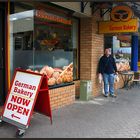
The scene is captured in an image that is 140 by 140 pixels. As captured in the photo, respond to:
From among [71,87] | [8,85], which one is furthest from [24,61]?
[71,87]

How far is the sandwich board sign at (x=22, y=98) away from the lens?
6.19 meters

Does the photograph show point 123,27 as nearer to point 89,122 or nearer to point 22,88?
point 89,122

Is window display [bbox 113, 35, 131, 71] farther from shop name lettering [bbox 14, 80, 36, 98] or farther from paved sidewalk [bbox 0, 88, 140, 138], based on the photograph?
shop name lettering [bbox 14, 80, 36, 98]

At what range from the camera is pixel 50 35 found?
8.63 m

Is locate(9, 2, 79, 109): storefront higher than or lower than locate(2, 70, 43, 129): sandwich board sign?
higher

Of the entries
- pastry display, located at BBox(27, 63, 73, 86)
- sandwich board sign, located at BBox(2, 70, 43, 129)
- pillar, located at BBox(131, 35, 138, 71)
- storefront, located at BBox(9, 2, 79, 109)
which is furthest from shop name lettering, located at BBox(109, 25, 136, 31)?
pillar, located at BBox(131, 35, 138, 71)

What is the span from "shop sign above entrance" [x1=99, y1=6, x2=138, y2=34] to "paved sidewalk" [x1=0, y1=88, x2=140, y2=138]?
7.42ft

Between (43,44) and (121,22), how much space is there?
9.84 ft

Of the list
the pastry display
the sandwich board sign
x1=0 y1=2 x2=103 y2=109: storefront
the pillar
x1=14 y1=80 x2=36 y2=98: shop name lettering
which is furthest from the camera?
the pillar

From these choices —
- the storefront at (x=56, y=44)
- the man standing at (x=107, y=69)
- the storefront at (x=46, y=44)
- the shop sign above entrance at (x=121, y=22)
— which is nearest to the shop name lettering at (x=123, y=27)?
the shop sign above entrance at (x=121, y=22)

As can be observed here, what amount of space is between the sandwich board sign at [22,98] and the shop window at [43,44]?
33.6 inches

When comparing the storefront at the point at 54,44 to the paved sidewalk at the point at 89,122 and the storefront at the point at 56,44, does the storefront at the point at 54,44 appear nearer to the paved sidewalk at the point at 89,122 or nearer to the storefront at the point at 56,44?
the storefront at the point at 56,44

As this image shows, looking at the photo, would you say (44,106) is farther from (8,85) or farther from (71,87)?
(71,87)

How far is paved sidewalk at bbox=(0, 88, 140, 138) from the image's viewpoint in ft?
20.4
